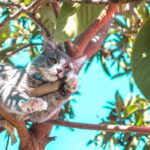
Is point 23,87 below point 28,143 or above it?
above

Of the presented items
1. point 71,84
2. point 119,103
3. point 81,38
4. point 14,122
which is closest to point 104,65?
point 119,103

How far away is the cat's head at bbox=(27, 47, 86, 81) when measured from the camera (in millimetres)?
2428

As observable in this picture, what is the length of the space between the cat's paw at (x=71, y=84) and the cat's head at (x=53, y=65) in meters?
0.05

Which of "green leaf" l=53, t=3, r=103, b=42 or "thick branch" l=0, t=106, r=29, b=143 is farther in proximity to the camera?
"thick branch" l=0, t=106, r=29, b=143

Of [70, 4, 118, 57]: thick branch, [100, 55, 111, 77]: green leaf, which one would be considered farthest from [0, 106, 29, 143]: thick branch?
[100, 55, 111, 77]: green leaf

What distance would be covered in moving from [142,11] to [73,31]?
104 centimetres

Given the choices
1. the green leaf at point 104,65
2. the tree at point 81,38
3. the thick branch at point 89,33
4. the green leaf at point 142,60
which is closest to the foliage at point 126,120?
the tree at point 81,38

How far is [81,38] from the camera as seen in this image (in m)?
2.71

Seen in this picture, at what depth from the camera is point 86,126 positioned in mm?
2230

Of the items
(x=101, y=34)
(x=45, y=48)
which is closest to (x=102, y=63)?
(x=101, y=34)

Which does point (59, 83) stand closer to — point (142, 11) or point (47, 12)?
point (47, 12)

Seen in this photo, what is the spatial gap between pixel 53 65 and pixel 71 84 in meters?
0.23

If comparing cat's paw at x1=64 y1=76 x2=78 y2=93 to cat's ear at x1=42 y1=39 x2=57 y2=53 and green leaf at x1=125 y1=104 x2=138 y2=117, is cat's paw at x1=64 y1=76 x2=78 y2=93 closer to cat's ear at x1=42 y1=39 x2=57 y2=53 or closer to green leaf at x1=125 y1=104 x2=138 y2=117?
cat's ear at x1=42 y1=39 x2=57 y2=53

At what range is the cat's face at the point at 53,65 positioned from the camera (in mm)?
2424
